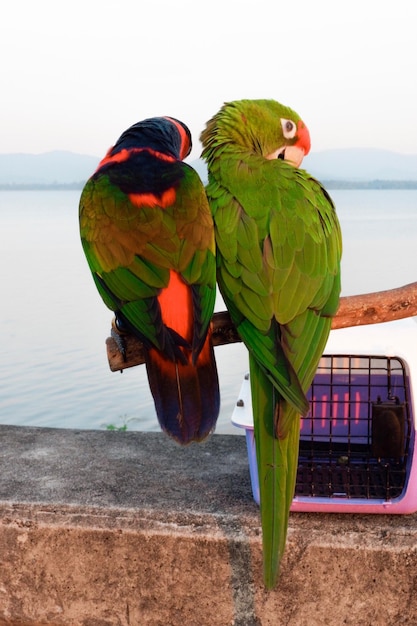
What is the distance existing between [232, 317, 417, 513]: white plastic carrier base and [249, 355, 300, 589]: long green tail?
1.13 ft

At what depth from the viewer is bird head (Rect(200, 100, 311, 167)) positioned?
1723mm

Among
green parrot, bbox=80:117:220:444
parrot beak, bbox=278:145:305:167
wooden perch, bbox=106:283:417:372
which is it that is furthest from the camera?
parrot beak, bbox=278:145:305:167

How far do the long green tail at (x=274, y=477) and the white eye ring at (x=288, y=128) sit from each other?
1.80 feet

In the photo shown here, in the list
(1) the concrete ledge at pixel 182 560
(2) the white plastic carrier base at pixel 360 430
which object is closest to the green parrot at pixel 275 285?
(2) the white plastic carrier base at pixel 360 430

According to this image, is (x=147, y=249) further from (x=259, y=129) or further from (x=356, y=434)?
(x=356, y=434)

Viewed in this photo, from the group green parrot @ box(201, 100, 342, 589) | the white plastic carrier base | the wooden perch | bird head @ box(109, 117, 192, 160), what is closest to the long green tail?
green parrot @ box(201, 100, 342, 589)

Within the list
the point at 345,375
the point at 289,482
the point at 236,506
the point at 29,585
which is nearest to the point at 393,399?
the point at 345,375

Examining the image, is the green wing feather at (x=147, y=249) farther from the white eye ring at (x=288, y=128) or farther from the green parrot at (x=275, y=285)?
the white eye ring at (x=288, y=128)

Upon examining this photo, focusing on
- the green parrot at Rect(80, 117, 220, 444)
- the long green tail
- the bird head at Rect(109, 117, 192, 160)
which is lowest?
the long green tail

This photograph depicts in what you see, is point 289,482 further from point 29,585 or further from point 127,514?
point 29,585

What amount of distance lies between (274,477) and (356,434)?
73 cm

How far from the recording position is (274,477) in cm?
144

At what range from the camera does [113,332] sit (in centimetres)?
164

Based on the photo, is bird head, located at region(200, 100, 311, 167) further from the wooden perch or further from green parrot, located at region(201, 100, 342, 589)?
the wooden perch
